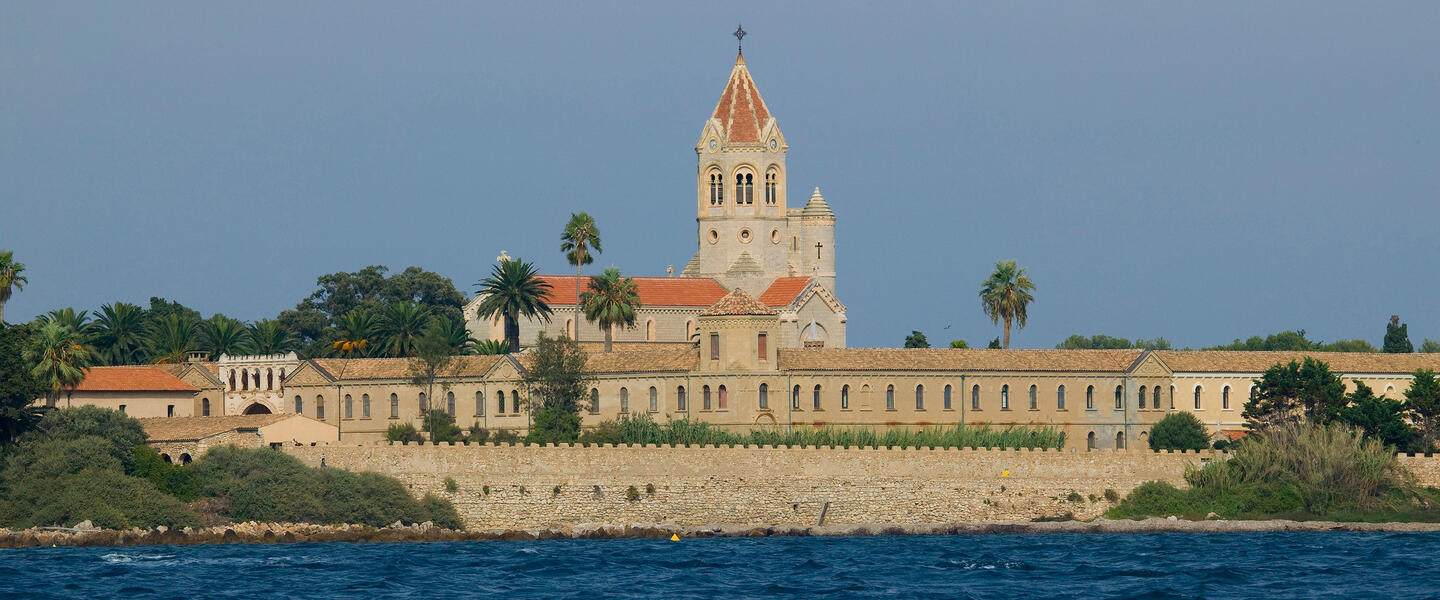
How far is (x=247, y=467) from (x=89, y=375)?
1644 cm

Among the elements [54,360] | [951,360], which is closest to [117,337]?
[54,360]

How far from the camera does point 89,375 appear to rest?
95.2 metres

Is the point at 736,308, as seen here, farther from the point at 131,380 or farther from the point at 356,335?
the point at 356,335

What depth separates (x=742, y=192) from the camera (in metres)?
113

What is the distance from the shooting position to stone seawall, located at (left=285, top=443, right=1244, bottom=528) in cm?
8050

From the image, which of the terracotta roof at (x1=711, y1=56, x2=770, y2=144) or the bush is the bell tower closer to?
the terracotta roof at (x1=711, y1=56, x2=770, y2=144)

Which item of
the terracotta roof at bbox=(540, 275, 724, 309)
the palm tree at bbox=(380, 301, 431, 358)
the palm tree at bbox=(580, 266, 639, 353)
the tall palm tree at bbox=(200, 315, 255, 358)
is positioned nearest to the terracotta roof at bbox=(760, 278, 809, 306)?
the terracotta roof at bbox=(540, 275, 724, 309)

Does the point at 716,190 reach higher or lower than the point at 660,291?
higher

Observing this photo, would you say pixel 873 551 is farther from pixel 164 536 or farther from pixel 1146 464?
pixel 164 536

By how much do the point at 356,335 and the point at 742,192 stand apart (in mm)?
18736

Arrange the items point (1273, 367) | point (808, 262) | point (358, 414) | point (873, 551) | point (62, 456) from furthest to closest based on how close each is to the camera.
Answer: point (808, 262), point (358, 414), point (1273, 367), point (62, 456), point (873, 551)

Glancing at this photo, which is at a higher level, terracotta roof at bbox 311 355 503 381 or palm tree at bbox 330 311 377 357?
palm tree at bbox 330 311 377 357

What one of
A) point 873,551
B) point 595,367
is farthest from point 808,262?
point 873,551

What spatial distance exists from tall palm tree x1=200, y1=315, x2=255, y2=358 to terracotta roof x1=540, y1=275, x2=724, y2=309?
13867 mm
